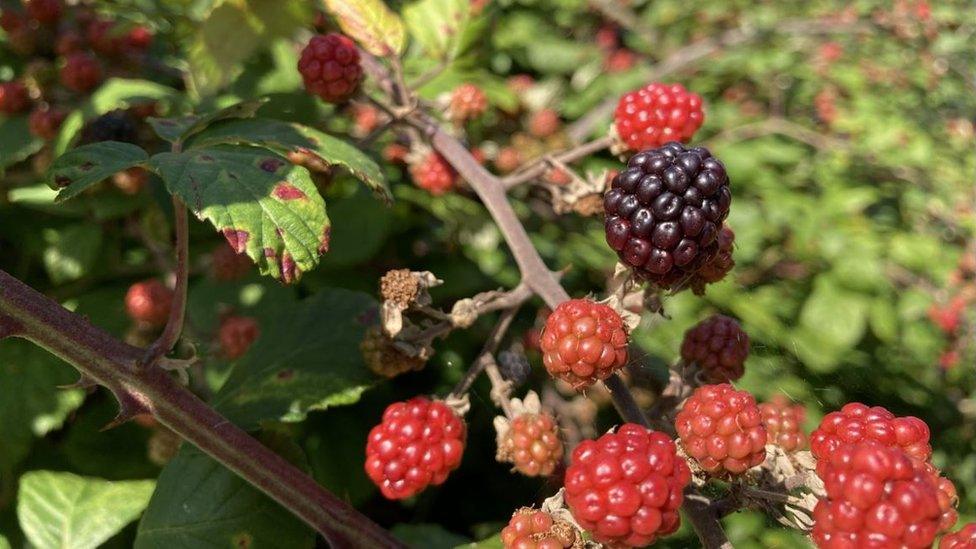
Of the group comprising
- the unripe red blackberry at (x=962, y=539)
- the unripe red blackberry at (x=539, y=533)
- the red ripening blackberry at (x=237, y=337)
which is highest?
the unripe red blackberry at (x=962, y=539)

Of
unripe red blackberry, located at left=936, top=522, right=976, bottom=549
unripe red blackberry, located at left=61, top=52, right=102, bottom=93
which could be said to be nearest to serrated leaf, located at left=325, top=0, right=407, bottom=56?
unripe red blackberry, located at left=61, top=52, right=102, bottom=93

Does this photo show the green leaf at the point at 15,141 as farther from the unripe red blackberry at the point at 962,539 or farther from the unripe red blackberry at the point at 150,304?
the unripe red blackberry at the point at 962,539

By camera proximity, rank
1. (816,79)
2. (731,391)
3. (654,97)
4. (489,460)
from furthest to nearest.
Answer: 1. (816,79)
2. (489,460)
3. (654,97)
4. (731,391)

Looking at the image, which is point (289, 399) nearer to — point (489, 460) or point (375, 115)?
point (489, 460)

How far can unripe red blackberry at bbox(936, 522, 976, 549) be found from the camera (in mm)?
1026

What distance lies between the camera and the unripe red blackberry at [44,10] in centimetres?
234

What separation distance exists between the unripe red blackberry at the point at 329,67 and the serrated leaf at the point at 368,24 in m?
0.12

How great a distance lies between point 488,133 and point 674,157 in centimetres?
166

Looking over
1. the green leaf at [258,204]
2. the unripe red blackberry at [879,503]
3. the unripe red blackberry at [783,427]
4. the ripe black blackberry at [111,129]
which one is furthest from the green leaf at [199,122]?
the unripe red blackberry at [879,503]

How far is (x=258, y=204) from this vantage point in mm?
1364

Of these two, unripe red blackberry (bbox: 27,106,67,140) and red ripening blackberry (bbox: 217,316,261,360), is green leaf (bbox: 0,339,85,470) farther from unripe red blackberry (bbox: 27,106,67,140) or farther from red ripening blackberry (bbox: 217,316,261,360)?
unripe red blackberry (bbox: 27,106,67,140)

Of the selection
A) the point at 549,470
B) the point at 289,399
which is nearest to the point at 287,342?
the point at 289,399

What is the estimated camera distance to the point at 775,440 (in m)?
1.35

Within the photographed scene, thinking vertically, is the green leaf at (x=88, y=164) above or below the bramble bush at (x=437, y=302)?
above
